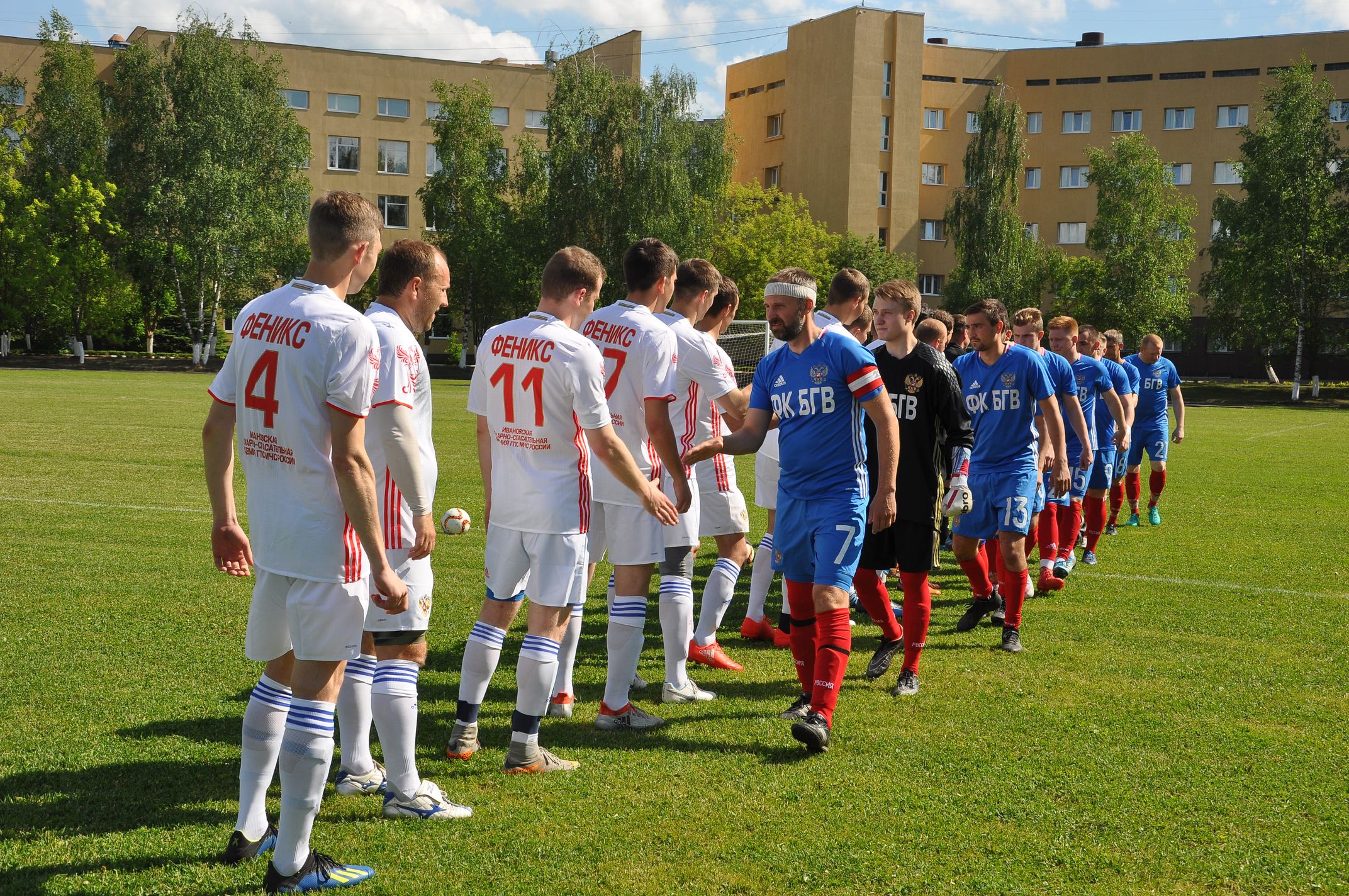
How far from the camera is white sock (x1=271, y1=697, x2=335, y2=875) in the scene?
3.50 meters

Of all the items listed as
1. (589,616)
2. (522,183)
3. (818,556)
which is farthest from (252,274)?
(818,556)

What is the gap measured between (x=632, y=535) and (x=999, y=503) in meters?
3.23

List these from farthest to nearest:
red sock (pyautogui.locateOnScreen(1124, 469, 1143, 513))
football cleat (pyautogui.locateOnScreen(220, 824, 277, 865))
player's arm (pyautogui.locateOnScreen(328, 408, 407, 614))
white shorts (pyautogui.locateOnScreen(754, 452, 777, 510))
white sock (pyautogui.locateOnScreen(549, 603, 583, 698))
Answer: red sock (pyautogui.locateOnScreen(1124, 469, 1143, 513)), white shorts (pyautogui.locateOnScreen(754, 452, 777, 510)), white sock (pyautogui.locateOnScreen(549, 603, 583, 698)), football cleat (pyautogui.locateOnScreen(220, 824, 277, 865)), player's arm (pyautogui.locateOnScreen(328, 408, 407, 614))

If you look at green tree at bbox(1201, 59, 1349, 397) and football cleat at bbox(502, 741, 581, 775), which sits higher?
green tree at bbox(1201, 59, 1349, 397)

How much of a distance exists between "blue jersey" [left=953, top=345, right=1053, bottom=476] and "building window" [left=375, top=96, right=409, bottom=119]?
64197 mm

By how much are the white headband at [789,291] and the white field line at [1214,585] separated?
5.95m

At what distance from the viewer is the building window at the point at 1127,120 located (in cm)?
6775

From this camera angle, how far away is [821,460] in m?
5.42

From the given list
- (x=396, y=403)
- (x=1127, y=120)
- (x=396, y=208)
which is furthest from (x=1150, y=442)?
(x=1127, y=120)

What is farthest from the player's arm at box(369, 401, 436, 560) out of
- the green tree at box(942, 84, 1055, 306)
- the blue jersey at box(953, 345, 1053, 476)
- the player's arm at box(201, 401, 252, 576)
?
the green tree at box(942, 84, 1055, 306)

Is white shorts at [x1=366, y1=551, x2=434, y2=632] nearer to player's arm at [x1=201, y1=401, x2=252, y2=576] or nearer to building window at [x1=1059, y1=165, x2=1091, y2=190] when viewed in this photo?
player's arm at [x1=201, y1=401, x2=252, y2=576]

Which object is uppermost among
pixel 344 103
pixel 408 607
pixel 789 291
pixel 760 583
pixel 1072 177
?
pixel 344 103

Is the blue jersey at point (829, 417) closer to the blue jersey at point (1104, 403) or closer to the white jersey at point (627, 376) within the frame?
the white jersey at point (627, 376)

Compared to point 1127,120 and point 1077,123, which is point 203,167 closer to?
point 1077,123
